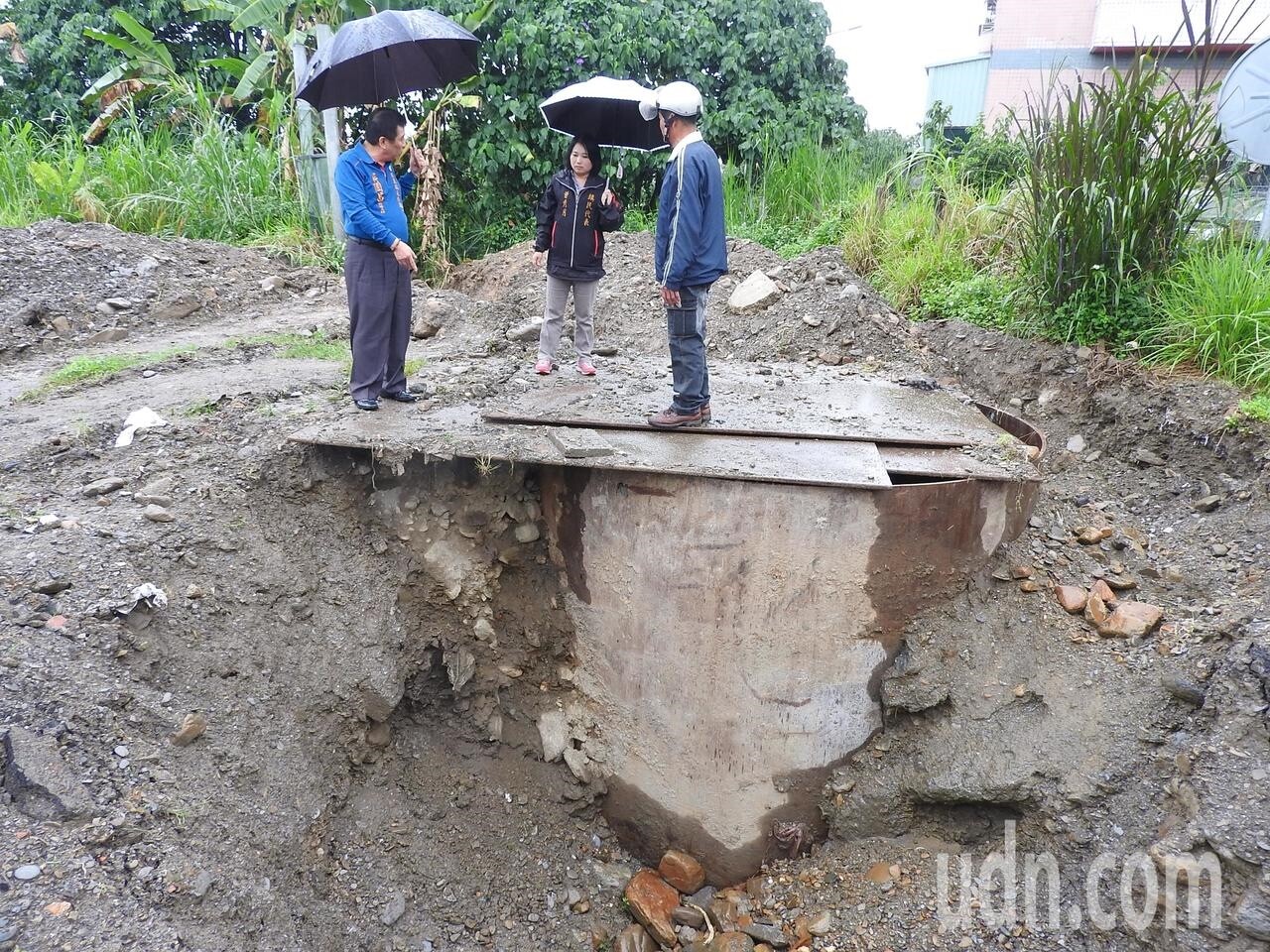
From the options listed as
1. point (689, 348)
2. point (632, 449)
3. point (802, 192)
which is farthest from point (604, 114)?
point (802, 192)

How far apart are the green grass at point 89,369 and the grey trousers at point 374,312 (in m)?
2.04

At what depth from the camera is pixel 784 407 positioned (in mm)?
4508

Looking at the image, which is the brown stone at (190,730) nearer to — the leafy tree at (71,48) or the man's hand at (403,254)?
the man's hand at (403,254)

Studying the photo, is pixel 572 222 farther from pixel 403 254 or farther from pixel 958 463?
pixel 958 463

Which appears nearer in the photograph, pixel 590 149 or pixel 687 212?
pixel 687 212

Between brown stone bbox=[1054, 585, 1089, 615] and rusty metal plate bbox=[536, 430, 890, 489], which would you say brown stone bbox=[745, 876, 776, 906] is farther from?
rusty metal plate bbox=[536, 430, 890, 489]

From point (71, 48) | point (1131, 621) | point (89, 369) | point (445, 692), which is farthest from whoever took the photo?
point (71, 48)

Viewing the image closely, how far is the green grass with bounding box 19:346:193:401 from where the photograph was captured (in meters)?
5.08

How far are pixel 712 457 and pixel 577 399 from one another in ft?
3.76

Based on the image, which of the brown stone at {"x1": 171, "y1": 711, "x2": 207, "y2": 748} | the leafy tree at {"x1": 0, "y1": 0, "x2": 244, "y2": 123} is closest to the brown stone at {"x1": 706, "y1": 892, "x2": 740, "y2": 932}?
the brown stone at {"x1": 171, "y1": 711, "x2": 207, "y2": 748}

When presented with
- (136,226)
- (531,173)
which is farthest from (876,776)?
(136,226)

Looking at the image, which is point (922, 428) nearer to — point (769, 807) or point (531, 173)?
point (769, 807)

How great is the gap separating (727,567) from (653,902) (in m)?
1.86

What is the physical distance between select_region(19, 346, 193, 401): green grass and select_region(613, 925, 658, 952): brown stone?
4447 mm
